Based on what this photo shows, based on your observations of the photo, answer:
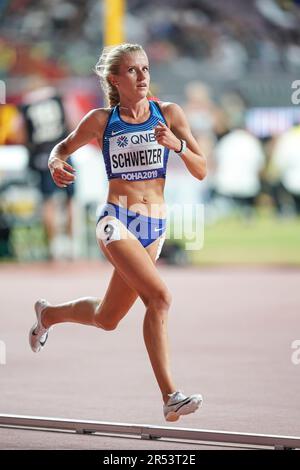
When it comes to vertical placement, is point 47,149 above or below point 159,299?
above

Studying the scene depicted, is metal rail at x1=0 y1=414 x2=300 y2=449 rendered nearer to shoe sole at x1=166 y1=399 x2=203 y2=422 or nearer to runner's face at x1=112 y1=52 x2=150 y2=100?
shoe sole at x1=166 y1=399 x2=203 y2=422

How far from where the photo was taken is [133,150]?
24.1 ft

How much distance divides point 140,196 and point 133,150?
0.91 feet

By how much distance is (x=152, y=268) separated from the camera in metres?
7.16

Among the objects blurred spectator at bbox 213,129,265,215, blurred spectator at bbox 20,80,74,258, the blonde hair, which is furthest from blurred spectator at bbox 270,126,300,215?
the blonde hair

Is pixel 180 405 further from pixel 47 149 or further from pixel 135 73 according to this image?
pixel 47 149

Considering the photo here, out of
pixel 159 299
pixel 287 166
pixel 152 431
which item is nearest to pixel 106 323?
pixel 159 299

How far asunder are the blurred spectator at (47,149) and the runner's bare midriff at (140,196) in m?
16.6

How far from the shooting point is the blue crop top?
7352mm

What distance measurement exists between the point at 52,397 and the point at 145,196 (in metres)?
2.43

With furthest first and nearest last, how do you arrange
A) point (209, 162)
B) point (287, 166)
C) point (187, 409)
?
point (209, 162)
point (287, 166)
point (187, 409)

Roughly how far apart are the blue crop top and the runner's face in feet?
0.59
